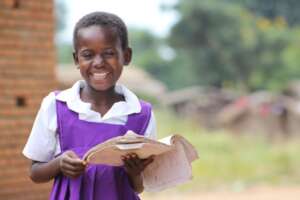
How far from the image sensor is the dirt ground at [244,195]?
9836mm

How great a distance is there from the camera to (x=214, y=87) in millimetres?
32125

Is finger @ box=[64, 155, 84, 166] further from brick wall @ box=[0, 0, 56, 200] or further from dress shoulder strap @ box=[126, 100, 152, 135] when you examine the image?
brick wall @ box=[0, 0, 56, 200]

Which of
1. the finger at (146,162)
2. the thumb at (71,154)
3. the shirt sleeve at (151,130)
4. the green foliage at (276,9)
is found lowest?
the green foliage at (276,9)

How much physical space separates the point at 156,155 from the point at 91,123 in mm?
236

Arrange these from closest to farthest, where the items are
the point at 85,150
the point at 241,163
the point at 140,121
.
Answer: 1. the point at 85,150
2. the point at 140,121
3. the point at 241,163

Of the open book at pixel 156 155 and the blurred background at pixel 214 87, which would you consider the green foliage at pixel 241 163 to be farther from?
the open book at pixel 156 155

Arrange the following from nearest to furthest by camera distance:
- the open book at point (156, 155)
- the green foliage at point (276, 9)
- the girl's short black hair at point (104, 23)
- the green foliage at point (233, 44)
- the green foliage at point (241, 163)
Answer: the open book at point (156, 155)
the girl's short black hair at point (104, 23)
the green foliage at point (241, 163)
the green foliage at point (233, 44)
the green foliage at point (276, 9)

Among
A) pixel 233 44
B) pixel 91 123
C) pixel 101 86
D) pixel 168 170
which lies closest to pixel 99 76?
pixel 101 86

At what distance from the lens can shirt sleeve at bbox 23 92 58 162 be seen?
226 centimetres

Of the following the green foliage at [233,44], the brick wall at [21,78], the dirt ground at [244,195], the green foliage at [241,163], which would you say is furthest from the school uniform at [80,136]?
the green foliage at [233,44]

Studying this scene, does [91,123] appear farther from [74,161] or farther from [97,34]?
[97,34]

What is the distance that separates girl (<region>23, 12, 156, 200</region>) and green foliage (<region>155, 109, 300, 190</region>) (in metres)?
9.04

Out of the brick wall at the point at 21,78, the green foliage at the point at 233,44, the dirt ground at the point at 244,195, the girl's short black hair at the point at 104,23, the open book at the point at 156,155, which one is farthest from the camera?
the green foliage at the point at 233,44

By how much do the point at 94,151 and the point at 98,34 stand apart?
1.31 ft
